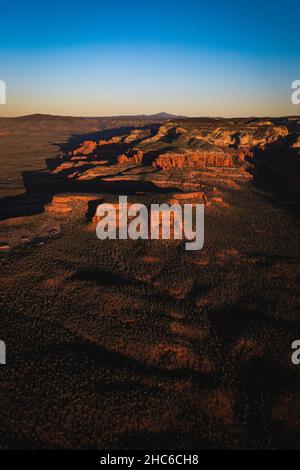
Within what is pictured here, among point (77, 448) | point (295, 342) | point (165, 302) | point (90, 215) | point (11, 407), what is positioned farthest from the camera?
point (90, 215)

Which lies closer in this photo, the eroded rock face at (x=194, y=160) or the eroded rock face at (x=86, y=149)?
the eroded rock face at (x=194, y=160)

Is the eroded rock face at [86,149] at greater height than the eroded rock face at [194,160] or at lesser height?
greater

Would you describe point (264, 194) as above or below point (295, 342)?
above

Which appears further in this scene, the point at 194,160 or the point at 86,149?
the point at 86,149

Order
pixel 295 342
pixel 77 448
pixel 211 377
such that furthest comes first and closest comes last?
pixel 295 342, pixel 211 377, pixel 77 448

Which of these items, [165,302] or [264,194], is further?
[264,194]

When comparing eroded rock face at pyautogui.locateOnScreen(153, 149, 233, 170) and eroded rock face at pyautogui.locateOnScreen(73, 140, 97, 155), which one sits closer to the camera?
eroded rock face at pyautogui.locateOnScreen(153, 149, 233, 170)

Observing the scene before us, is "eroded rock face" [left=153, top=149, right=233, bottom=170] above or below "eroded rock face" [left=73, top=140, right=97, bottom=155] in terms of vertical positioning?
below

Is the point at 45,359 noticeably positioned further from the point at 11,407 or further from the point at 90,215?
the point at 90,215

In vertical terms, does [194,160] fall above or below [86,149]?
below
